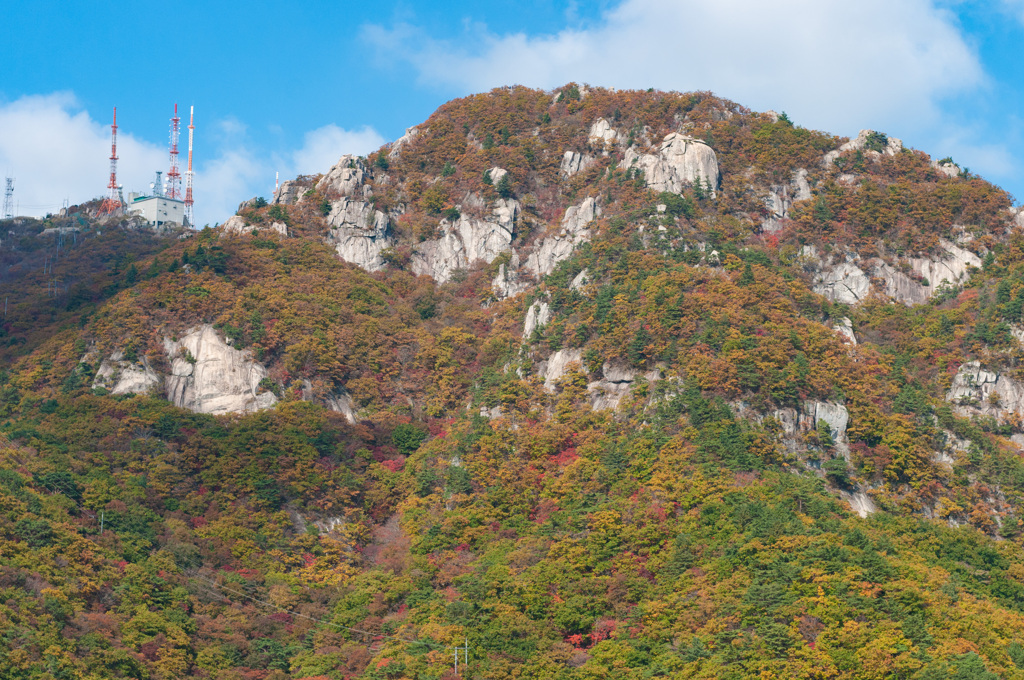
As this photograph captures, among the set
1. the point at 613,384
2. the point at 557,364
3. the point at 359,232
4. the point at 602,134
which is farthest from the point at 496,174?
the point at 613,384

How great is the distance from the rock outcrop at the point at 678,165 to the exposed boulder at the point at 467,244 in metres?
10.8

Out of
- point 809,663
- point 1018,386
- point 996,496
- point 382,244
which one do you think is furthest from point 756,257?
point 809,663

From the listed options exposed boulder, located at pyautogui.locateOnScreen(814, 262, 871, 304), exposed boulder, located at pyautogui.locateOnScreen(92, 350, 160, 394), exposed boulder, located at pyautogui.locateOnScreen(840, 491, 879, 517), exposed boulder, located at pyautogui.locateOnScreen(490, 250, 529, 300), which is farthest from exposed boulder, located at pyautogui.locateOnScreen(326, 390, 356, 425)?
exposed boulder, located at pyautogui.locateOnScreen(814, 262, 871, 304)

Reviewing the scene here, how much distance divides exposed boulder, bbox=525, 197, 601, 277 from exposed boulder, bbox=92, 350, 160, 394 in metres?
28.9

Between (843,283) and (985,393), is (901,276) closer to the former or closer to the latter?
(843,283)

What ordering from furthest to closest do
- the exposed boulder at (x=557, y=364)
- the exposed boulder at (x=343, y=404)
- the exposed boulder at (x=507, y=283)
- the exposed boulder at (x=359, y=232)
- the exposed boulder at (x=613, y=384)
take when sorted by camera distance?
the exposed boulder at (x=359, y=232) < the exposed boulder at (x=507, y=283) < the exposed boulder at (x=343, y=404) < the exposed boulder at (x=557, y=364) < the exposed boulder at (x=613, y=384)

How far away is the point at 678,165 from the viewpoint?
89000 millimetres

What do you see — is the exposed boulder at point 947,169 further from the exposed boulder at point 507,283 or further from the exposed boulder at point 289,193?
the exposed boulder at point 289,193

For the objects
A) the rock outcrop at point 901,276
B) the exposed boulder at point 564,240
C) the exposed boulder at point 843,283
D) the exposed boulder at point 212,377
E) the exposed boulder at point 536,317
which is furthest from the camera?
the exposed boulder at point 564,240

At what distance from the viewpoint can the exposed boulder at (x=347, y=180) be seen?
96.4 meters

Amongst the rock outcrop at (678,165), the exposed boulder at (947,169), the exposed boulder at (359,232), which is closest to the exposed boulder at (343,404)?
the exposed boulder at (359,232)

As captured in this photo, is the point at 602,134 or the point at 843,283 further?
the point at 602,134

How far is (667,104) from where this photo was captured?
95.9m

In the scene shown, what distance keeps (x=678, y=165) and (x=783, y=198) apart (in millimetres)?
8202
